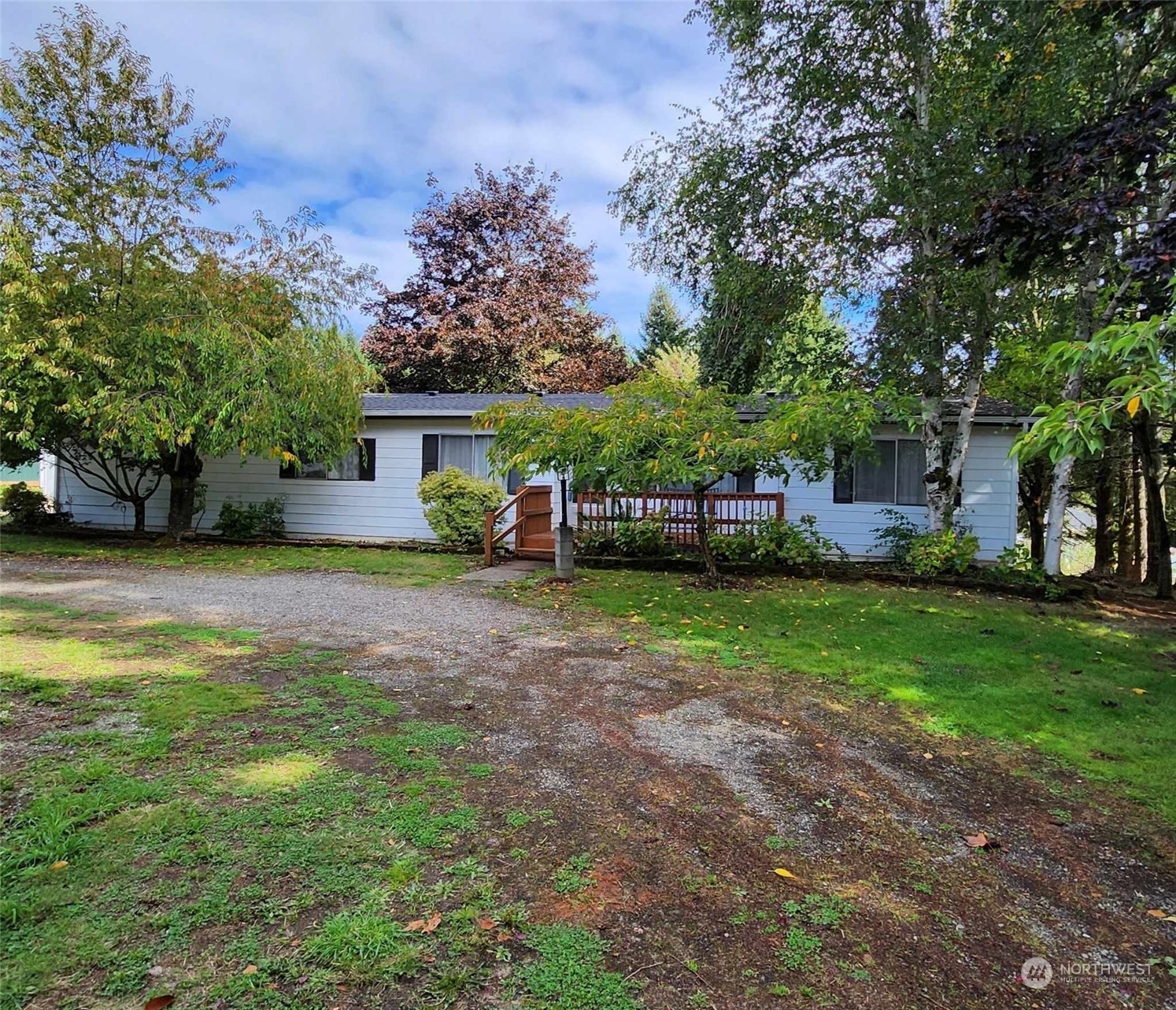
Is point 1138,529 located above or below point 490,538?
above

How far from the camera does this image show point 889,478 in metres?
11.7

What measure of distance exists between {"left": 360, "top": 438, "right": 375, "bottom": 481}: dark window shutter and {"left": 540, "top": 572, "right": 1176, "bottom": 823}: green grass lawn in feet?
19.6

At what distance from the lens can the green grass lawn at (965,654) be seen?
393 cm

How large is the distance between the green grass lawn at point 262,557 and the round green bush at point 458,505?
424mm

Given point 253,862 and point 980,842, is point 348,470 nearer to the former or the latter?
point 253,862

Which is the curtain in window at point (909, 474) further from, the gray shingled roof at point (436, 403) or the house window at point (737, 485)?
the gray shingled roof at point (436, 403)

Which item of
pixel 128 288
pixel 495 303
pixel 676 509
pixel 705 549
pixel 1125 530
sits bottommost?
pixel 705 549

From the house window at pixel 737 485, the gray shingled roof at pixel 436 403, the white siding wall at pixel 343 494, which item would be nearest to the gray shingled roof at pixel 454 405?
the gray shingled roof at pixel 436 403

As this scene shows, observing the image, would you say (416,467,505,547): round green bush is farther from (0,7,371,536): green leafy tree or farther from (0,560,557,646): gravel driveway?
(0,560,557,646): gravel driveway

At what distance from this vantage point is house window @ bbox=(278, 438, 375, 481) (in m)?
13.0

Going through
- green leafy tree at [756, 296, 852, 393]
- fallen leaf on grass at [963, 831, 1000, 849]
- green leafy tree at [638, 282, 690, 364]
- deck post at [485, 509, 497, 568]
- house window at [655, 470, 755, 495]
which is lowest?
fallen leaf on grass at [963, 831, 1000, 849]

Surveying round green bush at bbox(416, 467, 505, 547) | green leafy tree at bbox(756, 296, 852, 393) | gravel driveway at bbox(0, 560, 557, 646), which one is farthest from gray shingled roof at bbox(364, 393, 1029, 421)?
gravel driveway at bbox(0, 560, 557, 646)

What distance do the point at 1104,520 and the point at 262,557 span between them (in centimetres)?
1701

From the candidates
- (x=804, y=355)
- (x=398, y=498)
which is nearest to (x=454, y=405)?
(x=398, y=498)
